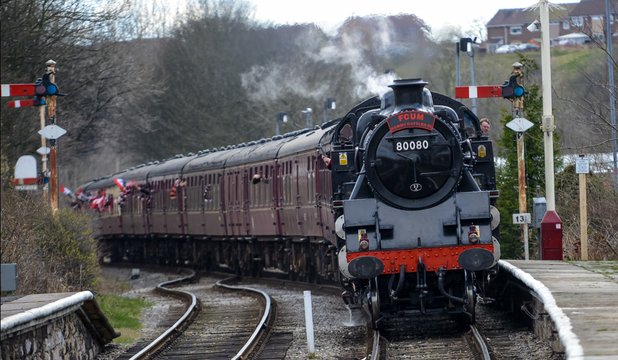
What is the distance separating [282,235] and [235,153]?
20.0 ft

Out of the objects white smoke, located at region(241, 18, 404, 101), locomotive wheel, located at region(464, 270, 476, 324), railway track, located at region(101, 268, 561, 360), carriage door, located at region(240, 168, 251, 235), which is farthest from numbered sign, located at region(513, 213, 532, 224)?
A: carriage door, located at region(240, 168, 251, 235)

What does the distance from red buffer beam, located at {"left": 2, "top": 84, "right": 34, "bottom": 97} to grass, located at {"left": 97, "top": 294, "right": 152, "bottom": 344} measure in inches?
154

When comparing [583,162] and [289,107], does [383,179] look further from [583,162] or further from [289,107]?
[289,107]

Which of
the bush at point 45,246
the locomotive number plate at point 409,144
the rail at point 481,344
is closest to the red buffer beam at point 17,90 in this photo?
the bush at point 45,246

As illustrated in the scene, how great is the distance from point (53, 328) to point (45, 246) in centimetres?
729

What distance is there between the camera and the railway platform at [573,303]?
1018 centimetres

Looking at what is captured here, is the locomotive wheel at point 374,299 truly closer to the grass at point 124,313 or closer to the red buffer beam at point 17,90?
the grass at point 124,313

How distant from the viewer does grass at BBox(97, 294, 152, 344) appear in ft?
59.3

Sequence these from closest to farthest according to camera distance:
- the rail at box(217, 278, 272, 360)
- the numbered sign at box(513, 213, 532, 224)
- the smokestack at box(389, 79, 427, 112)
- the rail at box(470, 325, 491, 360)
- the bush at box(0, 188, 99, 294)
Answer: the rail at box(470, 325, 491, 360) → the rail at box(217, 278, 272, 360) → the smokestack at box(389, 79, 427, 112) → the bush at box(0, 188, 99, 294) → the numbered sign at box(513, 213, 532, 224)

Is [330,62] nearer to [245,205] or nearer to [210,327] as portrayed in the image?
[245,205]

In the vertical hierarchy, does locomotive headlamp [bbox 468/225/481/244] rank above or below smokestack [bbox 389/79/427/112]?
below

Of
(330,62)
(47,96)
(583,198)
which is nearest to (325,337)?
(583,198)

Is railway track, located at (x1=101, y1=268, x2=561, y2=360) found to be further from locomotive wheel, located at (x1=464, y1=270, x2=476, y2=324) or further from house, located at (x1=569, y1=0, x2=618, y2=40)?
house, located at (x1=569, y1=0, x2=618, y2=40)

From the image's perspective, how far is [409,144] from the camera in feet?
47.7
